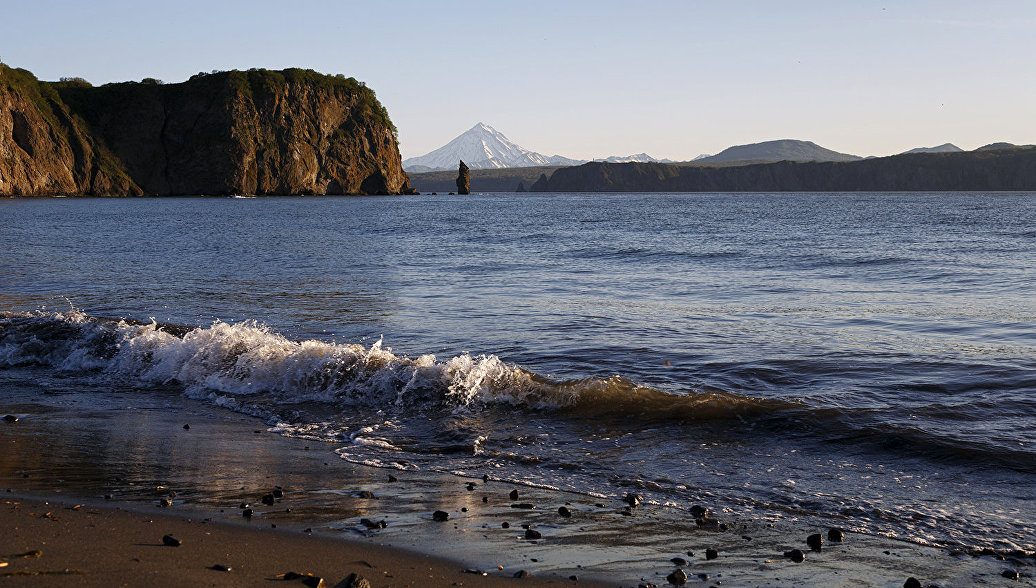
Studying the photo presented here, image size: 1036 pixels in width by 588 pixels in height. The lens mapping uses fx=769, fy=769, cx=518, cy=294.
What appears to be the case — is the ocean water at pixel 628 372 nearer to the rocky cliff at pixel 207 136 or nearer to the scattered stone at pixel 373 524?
the scattered stone at pixel 373 524

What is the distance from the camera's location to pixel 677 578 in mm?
4254

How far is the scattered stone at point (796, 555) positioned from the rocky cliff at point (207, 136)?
144 metres

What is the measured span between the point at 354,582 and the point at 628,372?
6.82m

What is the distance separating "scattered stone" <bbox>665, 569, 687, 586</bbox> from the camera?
13.9 ft

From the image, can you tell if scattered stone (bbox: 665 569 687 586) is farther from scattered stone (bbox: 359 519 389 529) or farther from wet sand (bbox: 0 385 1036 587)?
scattered stone (bbox: 359 519 389 529)

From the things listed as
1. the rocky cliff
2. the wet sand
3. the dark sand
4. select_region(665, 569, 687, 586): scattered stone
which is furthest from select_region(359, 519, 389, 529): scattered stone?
the rocky cliff

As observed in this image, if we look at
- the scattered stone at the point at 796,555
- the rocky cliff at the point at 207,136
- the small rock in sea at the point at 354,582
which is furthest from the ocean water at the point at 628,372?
the rocky cliff at the point at 207,136

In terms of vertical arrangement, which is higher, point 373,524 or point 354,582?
point 354,582

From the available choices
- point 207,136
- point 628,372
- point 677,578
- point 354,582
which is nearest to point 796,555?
point 677,578

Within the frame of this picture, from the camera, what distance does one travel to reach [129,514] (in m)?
5.13

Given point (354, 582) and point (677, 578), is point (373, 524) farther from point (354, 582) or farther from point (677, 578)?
point (677, 578)

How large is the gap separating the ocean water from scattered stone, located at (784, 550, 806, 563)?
2.46 feet

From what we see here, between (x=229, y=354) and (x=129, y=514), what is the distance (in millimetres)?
6119

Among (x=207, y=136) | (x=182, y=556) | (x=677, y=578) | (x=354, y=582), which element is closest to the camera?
(x=354, y=582)
